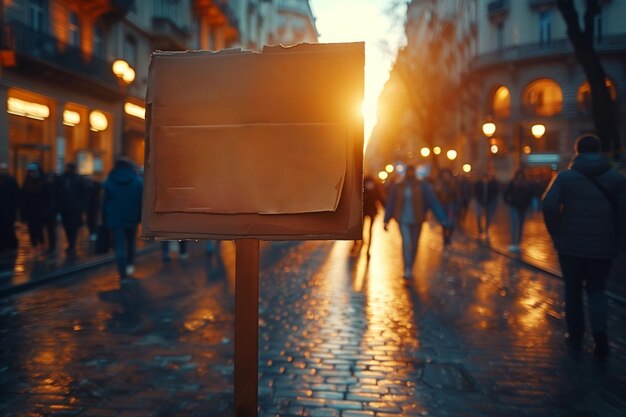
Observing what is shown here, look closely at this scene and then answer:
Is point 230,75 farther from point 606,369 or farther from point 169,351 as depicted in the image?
point 606,369

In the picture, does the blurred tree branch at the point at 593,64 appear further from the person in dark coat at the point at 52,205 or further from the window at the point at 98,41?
the window at the point at 98,41

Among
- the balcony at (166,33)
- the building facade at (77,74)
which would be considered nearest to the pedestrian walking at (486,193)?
the building facade at (77,74)

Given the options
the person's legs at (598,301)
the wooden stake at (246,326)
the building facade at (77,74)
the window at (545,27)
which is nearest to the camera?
the wooden stake at (246,326)

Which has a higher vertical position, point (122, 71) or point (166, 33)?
point (166, 33)

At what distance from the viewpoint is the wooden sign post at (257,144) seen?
2.22 metres

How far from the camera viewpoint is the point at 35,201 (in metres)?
11.7

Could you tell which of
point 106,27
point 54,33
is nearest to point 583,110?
point 106,27

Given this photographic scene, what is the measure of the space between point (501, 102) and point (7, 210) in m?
35.2

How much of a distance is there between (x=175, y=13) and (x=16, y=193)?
19.0 meters

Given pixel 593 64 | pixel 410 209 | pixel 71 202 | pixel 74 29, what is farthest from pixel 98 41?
pixel 410 209

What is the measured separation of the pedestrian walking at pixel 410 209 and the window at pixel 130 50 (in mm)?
18868

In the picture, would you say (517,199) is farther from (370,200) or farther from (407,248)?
(407,248)

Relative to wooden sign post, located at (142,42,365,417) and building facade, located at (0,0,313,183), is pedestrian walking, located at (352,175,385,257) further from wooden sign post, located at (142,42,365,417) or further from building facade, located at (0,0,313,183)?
wooden sign post, located at (142,42,365,417)

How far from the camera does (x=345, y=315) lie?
6098mm
